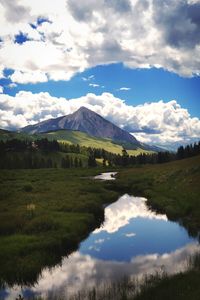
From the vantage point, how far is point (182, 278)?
855 inches

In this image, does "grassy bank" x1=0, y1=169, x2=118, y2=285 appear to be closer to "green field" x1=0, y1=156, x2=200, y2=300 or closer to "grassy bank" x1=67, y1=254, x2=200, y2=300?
"green field" x1=0, y1=156, x2=200, y2=300

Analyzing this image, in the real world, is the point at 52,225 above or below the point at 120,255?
above

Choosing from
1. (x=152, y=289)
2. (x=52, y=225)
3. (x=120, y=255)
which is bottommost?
(x=120, y=255)

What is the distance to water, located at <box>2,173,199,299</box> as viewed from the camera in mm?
23688

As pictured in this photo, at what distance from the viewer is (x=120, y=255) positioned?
31188mm

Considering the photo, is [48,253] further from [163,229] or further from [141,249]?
[163,229]

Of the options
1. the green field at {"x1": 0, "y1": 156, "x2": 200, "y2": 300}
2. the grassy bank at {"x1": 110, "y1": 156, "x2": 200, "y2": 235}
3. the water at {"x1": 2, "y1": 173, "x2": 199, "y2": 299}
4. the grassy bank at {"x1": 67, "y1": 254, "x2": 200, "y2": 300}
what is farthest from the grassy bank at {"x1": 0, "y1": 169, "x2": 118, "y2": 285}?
the grassy bank at {"x1": 110, "y1": 156, "x2": 200, "y2": 235}

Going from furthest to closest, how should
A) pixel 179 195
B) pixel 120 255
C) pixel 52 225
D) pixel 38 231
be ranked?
pixel 179 195 → pixel 52 225 → pixel 38 231 → pixel 120 255

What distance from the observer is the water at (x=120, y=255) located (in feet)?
77.7

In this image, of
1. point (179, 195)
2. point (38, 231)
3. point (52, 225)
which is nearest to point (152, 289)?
point (38, 231)

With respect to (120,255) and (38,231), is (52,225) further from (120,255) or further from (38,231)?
(120,255)

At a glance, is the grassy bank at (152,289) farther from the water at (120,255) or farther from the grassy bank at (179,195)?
the grassy bank at (179,195)

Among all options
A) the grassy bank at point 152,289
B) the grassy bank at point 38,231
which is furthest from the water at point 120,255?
the grassy bank at point 152,289

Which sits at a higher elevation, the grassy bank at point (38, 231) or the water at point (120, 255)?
the grassy bank at point (38, 231)
